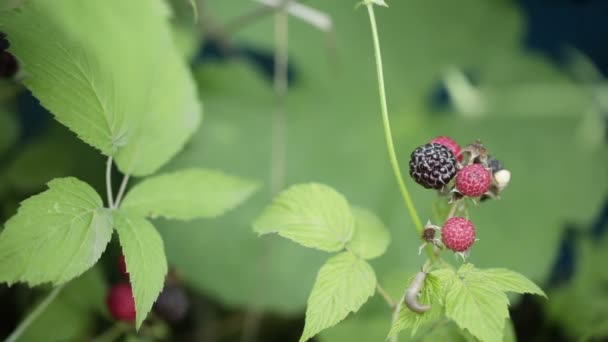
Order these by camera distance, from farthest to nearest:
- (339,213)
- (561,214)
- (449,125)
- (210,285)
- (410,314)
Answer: (449,125), (561,214), (210,285), (339,213), (410,314)

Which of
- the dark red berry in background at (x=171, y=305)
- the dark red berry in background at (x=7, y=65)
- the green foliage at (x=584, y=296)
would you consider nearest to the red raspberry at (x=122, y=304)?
the dark red berry in background at (x=171, y=305)

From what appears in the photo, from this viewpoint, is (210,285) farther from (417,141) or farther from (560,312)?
(560,312)

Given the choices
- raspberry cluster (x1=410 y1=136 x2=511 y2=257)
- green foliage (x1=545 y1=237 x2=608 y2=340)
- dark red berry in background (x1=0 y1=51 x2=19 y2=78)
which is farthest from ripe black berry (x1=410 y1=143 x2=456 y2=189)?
green foliage (x1=545 y1=237 x2=608 y2=340)

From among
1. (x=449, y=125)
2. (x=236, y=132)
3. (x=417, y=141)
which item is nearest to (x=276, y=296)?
(x=236, y=132)

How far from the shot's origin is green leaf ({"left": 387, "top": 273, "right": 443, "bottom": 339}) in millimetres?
696

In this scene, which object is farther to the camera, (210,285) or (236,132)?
(236,132)

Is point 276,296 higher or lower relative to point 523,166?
lower

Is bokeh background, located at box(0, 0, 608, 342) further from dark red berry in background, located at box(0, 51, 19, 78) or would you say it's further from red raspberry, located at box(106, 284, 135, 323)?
dark red berry in background, located at box(0, 51, 19, 78)

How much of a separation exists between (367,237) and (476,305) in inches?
8.4

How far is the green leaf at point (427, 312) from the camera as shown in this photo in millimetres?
696

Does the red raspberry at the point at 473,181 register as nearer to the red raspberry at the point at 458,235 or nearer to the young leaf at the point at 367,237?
the red raspberry at the point at 458,235

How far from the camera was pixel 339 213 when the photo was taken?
0.82 metres

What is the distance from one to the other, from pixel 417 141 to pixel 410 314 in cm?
95

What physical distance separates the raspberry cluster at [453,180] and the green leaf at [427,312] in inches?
1.8
